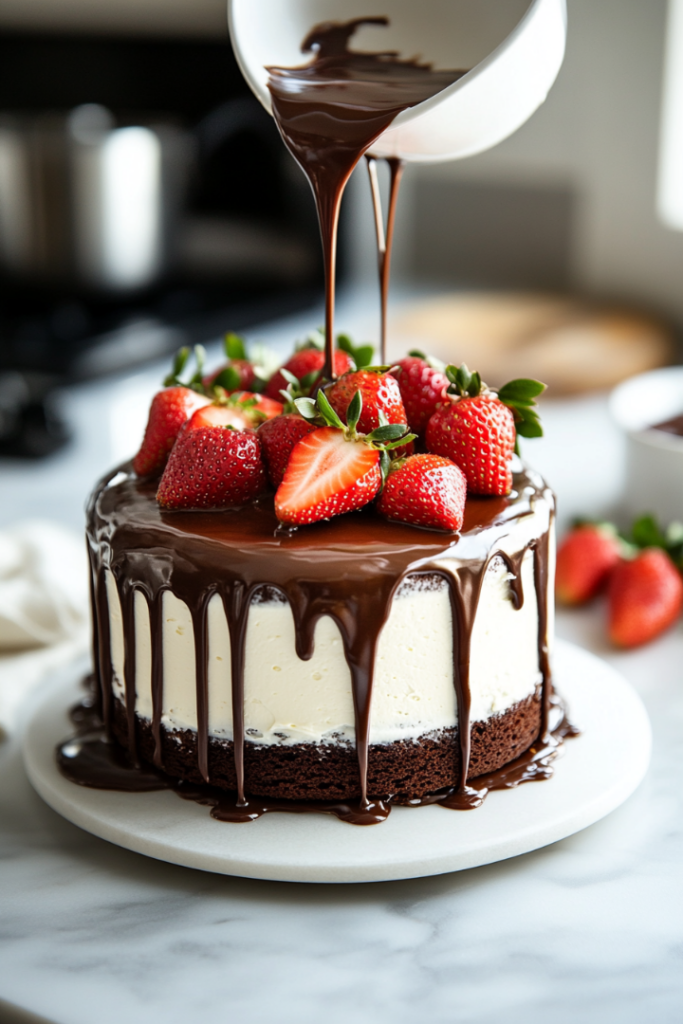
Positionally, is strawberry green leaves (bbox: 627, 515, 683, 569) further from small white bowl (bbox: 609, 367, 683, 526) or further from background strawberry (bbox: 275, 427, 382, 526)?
background strawberry (bbox: 275, 427, 382, 526)

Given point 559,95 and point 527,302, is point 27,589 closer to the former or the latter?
point 527,302

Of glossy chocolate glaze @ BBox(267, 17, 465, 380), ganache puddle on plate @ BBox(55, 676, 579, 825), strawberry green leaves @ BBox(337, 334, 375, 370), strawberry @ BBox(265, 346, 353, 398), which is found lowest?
ganache puddle on plate @ BBox(55, 676, 579, 825)

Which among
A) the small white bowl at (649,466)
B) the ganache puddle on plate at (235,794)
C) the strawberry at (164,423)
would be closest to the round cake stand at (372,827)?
the ganache puddle on plate at (235,794)

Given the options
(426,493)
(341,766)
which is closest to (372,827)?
(341,766)

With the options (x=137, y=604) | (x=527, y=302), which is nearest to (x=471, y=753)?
(x=137, y=604)

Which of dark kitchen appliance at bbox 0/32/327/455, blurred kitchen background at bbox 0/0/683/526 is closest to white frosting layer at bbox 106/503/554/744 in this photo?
blurred kitchen background at bbox 0/0/683/526

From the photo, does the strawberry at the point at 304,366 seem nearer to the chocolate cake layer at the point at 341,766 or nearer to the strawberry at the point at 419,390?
the strawberry at the point at 419,390

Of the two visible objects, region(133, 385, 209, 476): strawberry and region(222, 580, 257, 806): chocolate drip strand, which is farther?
region(133, 385, 209, 476): strawberry
